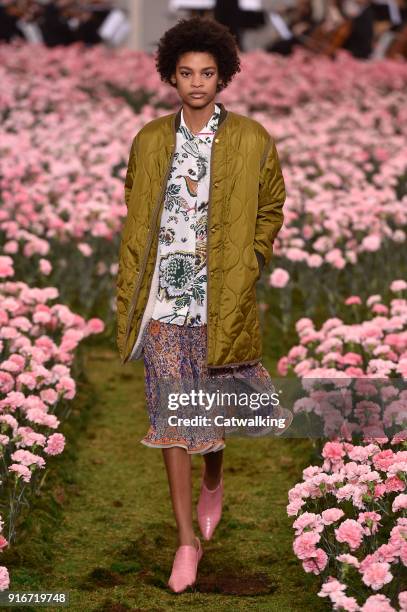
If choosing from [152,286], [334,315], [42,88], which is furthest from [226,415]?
[42,88]

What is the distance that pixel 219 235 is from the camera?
13.2 ft

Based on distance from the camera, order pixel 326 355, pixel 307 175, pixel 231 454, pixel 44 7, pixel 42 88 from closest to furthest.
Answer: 1. pixel 326 355
2. pixel 231 454
3. pixel 307 175
4. pixel 42 88
5. pixel 44 7

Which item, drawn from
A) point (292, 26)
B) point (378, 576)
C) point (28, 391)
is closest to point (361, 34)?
point (292, 26)

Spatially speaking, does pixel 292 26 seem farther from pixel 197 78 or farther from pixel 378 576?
pixel 378 576

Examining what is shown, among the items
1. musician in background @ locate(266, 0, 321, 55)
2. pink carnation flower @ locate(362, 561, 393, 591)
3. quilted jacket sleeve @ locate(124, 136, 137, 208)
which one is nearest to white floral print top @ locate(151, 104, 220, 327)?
quilted jacket sleeve @ locate(124, 136, 137, 208)

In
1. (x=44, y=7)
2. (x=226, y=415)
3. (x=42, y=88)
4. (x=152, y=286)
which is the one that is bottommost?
(x=226, y=415)

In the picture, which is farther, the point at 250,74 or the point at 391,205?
the point at 250,74

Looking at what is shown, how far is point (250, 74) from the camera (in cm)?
1675

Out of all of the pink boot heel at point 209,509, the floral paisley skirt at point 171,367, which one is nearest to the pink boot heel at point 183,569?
the floral paisley skirt at point 171,367

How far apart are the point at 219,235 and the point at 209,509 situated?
118 cm

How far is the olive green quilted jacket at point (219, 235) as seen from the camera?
4.02m

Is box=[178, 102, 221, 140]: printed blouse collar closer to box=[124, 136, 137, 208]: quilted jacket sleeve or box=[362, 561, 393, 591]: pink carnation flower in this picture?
box=[124, 136, 137, 208]: quilted jacket sleeve

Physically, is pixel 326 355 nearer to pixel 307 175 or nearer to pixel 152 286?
pixel 152 286

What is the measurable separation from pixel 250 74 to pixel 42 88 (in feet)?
10.7
